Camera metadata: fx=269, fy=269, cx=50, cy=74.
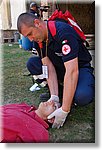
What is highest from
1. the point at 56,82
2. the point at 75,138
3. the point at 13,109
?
the point at 56,82

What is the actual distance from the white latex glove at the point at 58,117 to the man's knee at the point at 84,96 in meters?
0.13

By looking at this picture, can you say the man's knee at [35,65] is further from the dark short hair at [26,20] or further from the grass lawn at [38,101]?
the dark short hair at [26,20]

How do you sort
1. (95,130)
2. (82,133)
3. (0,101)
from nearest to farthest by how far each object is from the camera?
(95,130), (82,133), (0,101)

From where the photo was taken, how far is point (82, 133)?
1.34m

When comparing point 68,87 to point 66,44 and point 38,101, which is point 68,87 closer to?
point 66,44

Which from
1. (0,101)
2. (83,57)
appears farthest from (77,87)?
(0,101)

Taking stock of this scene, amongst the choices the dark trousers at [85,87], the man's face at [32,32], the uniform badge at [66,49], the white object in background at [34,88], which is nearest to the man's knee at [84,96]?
the dark trousers at [85,87]

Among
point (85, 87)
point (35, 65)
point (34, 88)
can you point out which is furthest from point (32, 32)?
point (34, 88)

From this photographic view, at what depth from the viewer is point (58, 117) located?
134 cm

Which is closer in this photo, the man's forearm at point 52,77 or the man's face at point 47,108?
the man's face at point 47,108

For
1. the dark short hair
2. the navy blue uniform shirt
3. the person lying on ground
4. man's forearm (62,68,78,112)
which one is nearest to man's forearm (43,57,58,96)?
the navy blue uniform shirt

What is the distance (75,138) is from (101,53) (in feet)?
1.50

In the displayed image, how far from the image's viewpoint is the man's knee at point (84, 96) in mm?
1402

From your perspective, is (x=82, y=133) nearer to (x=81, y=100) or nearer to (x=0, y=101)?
(x=81, y=100)
